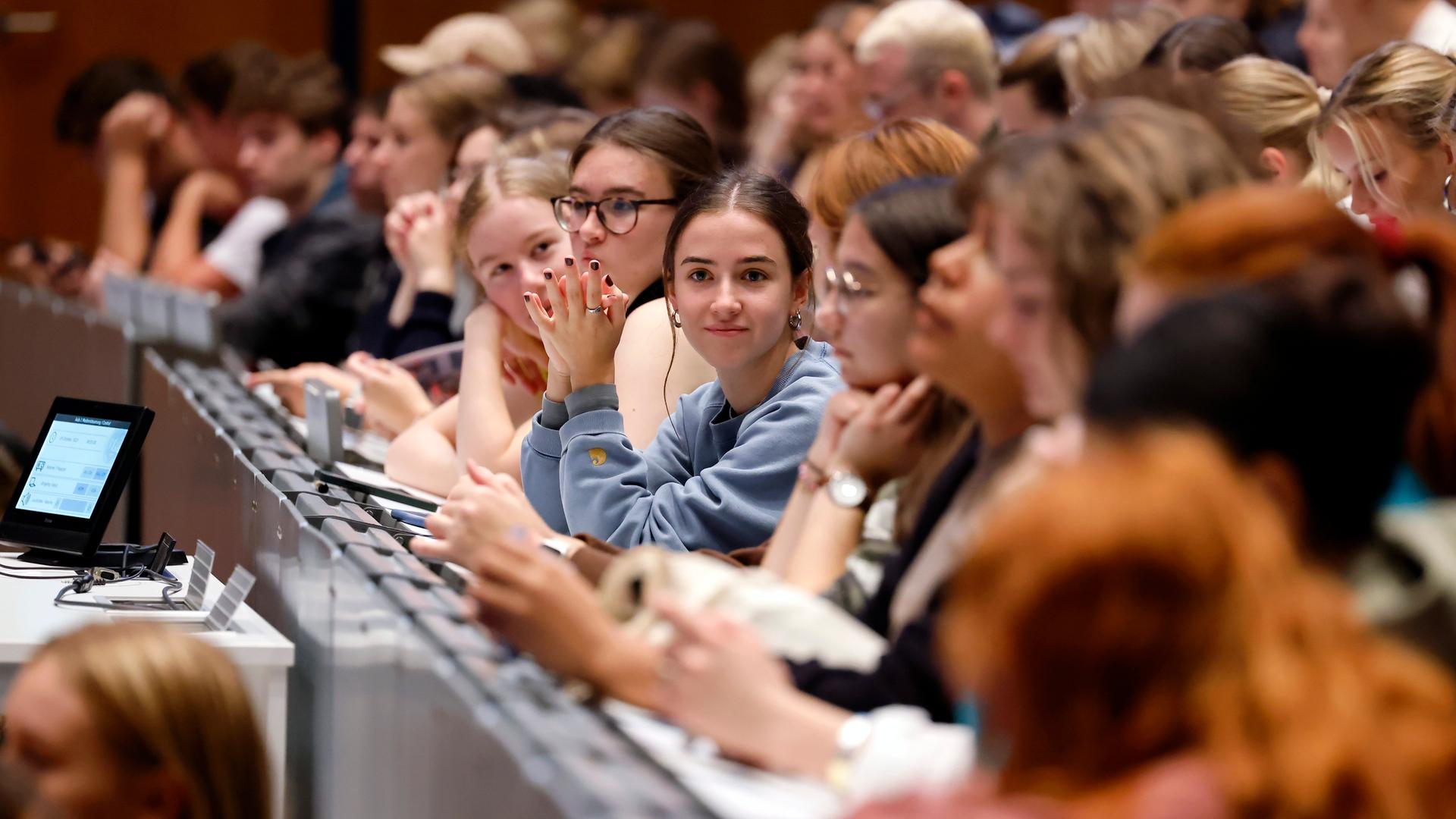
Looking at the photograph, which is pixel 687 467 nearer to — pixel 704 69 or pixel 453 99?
pixel 453 99

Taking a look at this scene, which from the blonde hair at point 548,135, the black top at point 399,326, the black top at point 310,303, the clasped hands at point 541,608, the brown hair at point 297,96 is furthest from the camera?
the brown hair at point 297,96

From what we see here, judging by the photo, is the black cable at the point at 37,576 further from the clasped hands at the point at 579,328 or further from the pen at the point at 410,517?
the clasped hands at the point at 579,328

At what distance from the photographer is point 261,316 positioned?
496 cm

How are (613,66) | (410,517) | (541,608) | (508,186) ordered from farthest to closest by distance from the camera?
(613,66) < (508,186) < (410,517) < (541,608)

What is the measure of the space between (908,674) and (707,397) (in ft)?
3.40

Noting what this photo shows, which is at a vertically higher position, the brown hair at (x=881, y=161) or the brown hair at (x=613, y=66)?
the brown hair at (x=613, y=66)

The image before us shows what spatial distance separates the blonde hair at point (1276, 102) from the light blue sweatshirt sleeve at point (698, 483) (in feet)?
2.59

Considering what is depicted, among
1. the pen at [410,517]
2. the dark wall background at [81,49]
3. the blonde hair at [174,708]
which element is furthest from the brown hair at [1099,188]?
the dark wall background at [81,49]

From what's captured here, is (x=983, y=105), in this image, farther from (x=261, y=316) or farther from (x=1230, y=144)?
(x=1230, y=144)

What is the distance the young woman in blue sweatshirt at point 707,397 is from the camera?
220 centimetres

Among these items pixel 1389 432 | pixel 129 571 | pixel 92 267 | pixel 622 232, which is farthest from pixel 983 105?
pixel 1389 432

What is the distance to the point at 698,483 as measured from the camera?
2213 millimetres

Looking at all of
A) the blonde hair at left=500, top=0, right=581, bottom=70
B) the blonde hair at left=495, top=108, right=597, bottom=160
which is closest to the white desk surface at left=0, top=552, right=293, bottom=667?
the blonde hair at left=495, top=108, right=597, bottom=160

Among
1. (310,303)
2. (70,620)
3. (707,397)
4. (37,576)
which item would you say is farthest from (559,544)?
(310,303)
